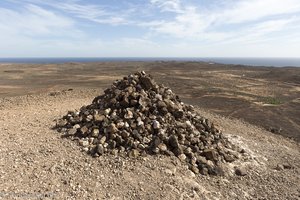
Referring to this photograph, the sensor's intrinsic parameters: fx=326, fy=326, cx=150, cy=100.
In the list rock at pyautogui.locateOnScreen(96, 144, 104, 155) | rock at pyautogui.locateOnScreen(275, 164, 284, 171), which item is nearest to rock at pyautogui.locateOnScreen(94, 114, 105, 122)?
rock at pyautogui.locateOnScreen(96, 144, 104, 155)

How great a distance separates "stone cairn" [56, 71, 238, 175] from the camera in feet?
35.7

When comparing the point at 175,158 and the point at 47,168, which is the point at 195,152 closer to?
the point at 175,158

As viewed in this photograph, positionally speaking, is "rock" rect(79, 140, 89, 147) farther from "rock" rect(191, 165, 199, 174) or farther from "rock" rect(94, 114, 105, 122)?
"rock" rect(191, 165, 199, 174)

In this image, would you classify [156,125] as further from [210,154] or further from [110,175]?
[110,175]

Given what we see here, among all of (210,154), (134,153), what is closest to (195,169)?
(210,154)

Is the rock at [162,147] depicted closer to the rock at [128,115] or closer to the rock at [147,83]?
the rock at [128,115]

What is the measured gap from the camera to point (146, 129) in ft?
37.7

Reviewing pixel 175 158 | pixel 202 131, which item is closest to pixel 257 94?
pixel 202 131

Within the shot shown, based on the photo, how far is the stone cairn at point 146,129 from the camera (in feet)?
35.7

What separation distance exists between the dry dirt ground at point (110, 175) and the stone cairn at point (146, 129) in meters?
0.40

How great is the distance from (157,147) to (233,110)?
40.5 feet

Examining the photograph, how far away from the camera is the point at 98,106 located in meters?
13.4

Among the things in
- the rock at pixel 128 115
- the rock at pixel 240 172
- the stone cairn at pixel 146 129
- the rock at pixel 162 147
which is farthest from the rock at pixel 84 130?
the rock at pixel 240 172

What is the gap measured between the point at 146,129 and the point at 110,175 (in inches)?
97.7
